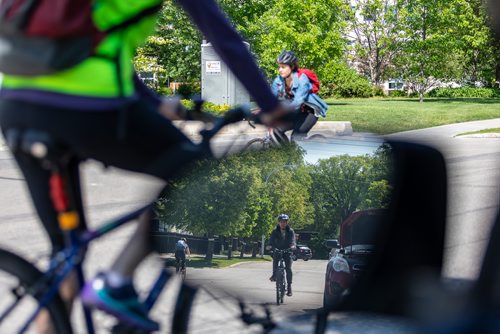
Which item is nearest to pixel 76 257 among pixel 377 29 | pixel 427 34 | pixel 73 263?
pixel 73 263

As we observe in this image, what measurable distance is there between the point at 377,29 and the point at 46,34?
1661 inches

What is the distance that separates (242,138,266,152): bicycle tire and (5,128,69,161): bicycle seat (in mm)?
672

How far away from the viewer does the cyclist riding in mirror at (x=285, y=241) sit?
3.04m

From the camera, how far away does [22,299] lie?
2.85m

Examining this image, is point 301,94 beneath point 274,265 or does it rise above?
above

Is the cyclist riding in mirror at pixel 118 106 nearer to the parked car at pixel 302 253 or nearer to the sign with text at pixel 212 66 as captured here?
the parked car at pixel 302 253

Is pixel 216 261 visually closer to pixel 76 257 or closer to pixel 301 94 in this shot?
pixel 76 257

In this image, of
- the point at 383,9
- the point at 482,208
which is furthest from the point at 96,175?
the point at 383,9

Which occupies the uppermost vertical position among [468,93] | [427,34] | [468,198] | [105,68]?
[427,34]

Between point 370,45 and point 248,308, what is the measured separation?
49.1 m

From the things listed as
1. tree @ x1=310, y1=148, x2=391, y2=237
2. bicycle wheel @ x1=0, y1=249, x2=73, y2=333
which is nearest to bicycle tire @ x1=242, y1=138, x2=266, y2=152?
tree @ x1=310, y1=148, x2=391, y2=237

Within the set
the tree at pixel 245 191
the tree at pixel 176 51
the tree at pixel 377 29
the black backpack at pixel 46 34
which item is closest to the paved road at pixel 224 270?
the tree at pixel 245 191

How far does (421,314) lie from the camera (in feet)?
7.99

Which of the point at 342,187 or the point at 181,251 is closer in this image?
the point at 342,187
